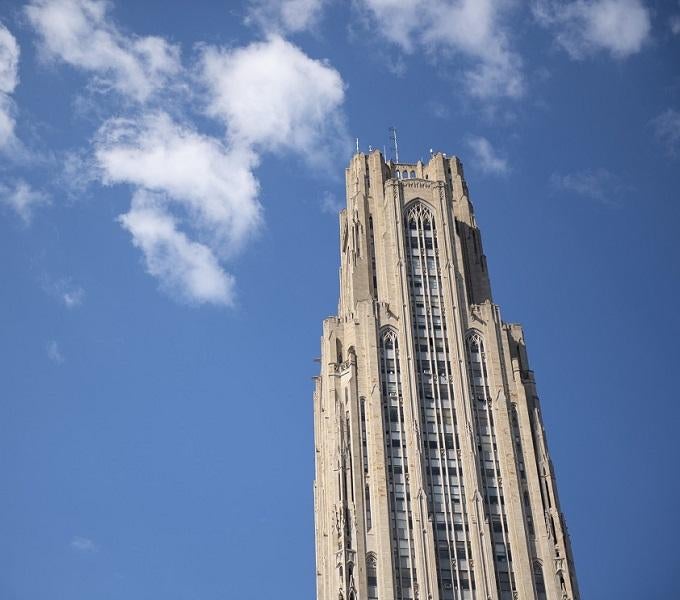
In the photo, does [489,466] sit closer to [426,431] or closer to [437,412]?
[426,431]

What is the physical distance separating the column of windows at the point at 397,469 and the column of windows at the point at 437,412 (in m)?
2.24

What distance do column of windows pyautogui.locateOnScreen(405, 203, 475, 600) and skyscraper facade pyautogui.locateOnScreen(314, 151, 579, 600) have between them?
148 mm

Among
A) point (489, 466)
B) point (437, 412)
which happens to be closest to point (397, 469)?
point (437, 412)

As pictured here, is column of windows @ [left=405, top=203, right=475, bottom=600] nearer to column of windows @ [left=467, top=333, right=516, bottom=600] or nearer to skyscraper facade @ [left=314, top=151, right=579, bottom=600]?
skyscraper facade @ [left=314, top=151, right=579, bottom=600]

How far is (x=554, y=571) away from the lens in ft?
315

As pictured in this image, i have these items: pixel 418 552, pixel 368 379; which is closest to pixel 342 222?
pixel 368 379

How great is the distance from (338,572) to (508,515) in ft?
58.4

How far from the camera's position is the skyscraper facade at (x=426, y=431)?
9562cm

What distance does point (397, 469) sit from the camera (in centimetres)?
10169

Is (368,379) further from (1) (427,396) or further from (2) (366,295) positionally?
(2) (366,295)

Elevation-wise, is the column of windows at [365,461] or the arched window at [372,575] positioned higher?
the column of windows at [365,461]

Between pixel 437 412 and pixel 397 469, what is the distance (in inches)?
324

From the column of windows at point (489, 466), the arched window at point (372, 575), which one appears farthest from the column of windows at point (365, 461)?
the column of windows at point (489, 466)

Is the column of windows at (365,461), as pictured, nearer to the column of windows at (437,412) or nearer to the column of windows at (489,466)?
the column of windows at (437,412)
